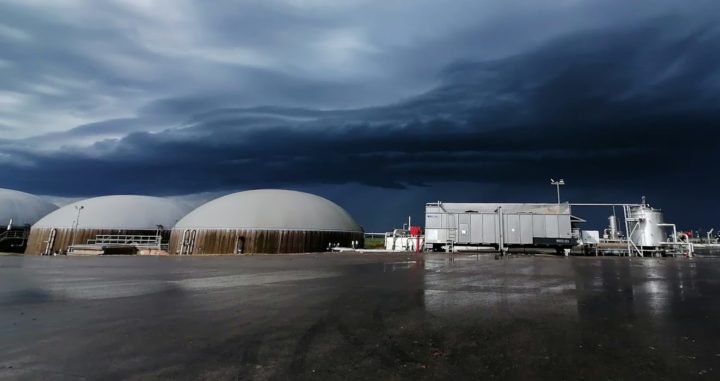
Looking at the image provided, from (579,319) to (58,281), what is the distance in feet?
54.7

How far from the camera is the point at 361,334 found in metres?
6.04

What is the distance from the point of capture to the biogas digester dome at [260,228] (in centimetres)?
4903

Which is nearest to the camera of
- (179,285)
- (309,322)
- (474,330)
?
(474,330)

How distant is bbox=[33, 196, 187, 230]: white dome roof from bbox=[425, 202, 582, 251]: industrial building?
4948 cm

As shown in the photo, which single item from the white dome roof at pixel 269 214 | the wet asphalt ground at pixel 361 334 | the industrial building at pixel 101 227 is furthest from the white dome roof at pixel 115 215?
the wet asphalt ground at pixel 361 334

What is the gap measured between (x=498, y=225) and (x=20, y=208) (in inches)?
3566

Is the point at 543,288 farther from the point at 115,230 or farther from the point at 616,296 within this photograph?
the point at 115,230

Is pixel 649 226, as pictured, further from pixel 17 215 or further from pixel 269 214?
pixel 17 215

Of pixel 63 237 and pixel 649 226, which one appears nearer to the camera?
pixel 649 226

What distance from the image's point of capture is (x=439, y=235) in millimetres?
37125

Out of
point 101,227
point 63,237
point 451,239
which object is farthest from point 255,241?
point 63,237

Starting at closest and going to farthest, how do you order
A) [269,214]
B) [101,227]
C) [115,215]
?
1. [269,214]
2. [101,227]
3. [115,215]

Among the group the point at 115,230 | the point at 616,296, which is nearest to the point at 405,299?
the point at 616,296

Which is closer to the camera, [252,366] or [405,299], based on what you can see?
[252,366]
